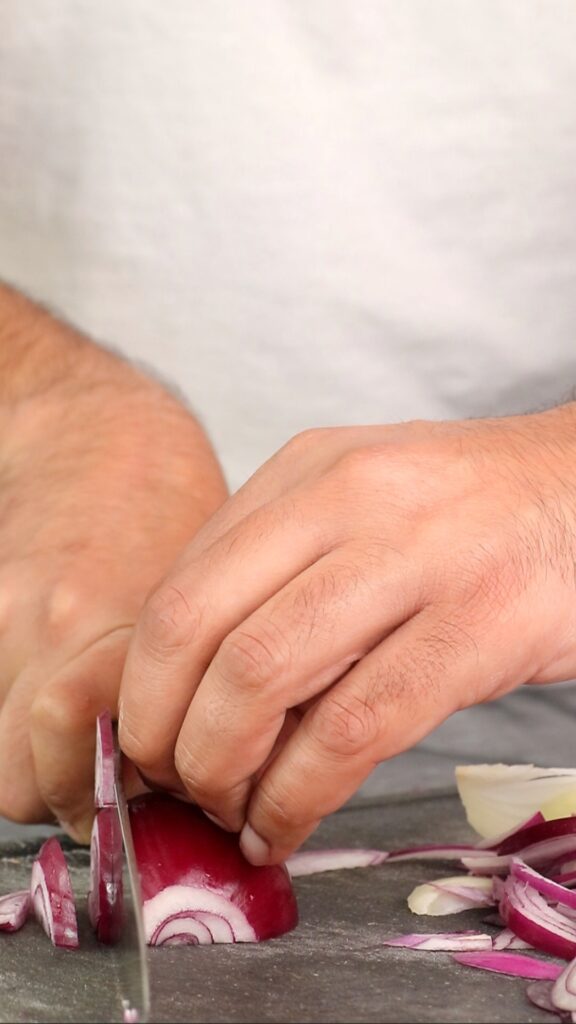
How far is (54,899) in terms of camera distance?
0.96 meters

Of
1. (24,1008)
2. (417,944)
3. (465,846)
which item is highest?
(24,1008)

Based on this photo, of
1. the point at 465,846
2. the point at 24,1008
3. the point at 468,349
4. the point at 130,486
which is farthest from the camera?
the point at 468,349

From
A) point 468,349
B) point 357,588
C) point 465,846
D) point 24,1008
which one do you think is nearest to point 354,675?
point 357,588

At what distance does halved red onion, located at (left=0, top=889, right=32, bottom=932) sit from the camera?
0.97 m

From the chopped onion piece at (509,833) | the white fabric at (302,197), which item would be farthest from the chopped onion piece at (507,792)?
the white fabric at (302,197)

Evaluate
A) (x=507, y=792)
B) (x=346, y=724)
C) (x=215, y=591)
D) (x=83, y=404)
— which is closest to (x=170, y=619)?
(x=215, y=591)

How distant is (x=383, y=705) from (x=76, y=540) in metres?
0.56

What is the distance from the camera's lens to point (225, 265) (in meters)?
1.75

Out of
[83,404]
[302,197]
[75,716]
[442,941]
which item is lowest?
[442,941]

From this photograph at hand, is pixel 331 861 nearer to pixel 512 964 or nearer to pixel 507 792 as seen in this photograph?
pixel 507 792

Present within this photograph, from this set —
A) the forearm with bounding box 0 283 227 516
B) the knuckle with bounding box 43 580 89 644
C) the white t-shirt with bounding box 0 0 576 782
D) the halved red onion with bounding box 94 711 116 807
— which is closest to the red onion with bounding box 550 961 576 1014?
the halved red onion with bounding box 94 711 116 807

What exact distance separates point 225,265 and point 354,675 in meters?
1.00

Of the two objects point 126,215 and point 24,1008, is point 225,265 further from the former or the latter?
point 24,1008

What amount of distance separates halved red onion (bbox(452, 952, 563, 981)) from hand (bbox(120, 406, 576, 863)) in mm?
146
